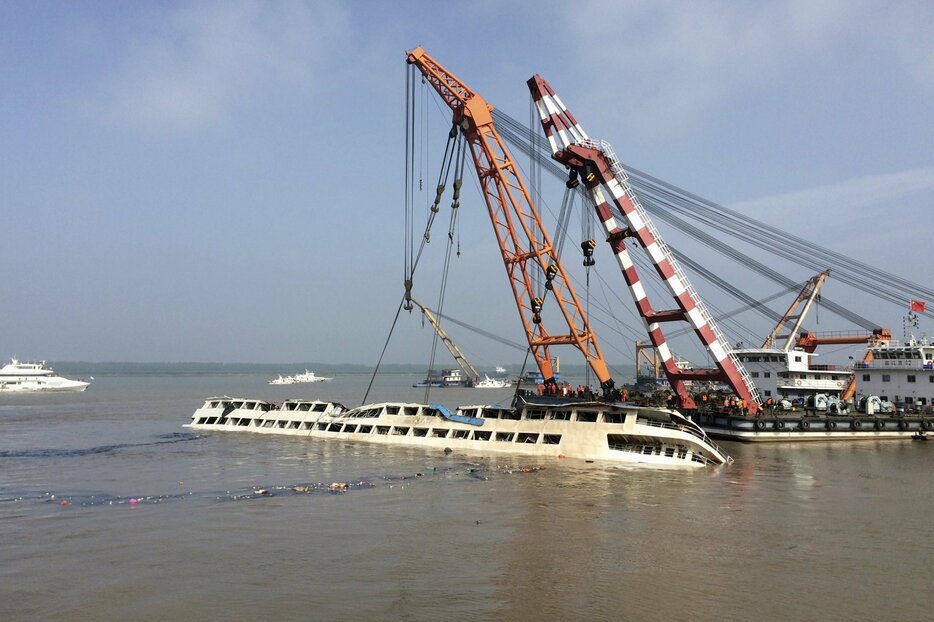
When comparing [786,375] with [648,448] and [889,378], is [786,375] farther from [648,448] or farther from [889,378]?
[648,448]

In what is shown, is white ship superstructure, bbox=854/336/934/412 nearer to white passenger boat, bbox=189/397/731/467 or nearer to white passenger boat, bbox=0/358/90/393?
white passenger boat, bbox=189/397/731/467

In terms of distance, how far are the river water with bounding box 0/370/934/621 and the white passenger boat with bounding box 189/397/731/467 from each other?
6.30ft

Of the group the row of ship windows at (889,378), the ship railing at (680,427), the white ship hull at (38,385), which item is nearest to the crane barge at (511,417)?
the ship railing at (680,427)

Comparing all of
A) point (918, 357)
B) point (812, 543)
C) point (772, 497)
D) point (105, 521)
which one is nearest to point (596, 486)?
point (772, 497)

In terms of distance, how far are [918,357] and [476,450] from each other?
121ft

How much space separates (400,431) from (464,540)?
24.7m

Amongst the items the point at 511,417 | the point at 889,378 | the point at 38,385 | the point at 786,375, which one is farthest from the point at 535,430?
the point at 38,385

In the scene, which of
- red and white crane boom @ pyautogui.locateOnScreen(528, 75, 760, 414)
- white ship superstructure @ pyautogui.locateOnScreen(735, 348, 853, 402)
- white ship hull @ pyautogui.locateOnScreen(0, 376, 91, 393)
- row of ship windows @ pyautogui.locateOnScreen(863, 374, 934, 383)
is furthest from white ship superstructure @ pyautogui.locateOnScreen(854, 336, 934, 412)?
white ship hull @ pyautogui.locateOnScreen(0, 376, 91, 393)

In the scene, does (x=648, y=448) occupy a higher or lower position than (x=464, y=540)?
higher

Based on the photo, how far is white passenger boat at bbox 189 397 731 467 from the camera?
3425cm

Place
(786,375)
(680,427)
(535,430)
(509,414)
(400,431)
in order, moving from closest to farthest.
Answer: (680,427) → (535,430) → (509,414) → (400,431) → (786,375)

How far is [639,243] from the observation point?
1908 inches

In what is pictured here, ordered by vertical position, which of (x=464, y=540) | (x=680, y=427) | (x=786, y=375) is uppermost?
(x=786, y=375)

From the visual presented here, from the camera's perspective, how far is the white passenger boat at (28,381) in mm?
118375
